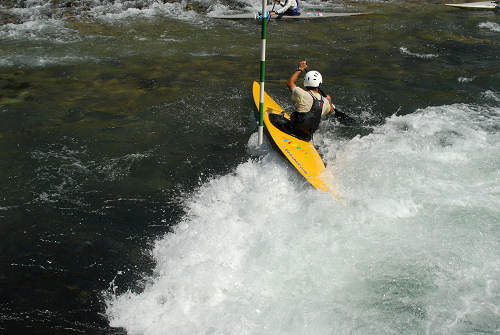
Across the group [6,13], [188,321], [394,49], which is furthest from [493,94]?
[6,13]

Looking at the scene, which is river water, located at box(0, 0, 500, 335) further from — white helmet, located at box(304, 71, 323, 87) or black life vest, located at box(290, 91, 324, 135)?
white helmet, located at box(304, 71, 323, 87)

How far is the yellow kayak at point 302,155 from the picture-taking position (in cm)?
543

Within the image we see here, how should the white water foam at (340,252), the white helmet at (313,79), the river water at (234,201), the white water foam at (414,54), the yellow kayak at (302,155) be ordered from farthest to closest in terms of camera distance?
the white water foam at (414,54) → the white helmet at (313,79) → the yellow kayak at (302,155) → the river water at (234,201) → the white water foam at (340,252)

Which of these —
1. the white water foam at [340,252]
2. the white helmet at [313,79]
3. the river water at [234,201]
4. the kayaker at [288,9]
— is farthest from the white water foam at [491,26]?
the white helmet at [313,79]

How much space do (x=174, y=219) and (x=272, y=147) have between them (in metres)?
1.96

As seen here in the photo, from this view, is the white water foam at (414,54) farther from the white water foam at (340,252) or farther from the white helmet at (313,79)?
the white helmet at (313,79)

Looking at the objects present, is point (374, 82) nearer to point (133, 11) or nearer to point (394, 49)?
point (394, 49)

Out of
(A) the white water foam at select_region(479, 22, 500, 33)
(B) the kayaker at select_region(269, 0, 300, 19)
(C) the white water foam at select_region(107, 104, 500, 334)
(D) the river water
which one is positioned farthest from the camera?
(A) the white water foam at select_region(479, 22, 500, 33)

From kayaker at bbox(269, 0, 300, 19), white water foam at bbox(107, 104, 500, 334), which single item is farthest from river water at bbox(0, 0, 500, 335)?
kayaker at bbox(269, 0, 300, 19)

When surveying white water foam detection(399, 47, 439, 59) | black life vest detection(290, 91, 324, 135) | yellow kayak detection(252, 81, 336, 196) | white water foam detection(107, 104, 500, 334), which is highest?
white water foam detection(399, 47, 439, 59)

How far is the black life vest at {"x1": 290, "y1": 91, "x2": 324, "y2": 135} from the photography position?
591cm

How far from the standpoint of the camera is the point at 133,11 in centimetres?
1419

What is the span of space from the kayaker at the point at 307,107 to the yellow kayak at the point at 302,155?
135 millimetres

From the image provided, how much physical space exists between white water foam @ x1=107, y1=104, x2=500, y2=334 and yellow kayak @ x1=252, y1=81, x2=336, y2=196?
166mm
